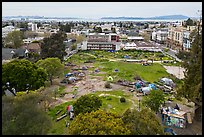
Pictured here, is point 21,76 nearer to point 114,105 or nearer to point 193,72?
point 114,105

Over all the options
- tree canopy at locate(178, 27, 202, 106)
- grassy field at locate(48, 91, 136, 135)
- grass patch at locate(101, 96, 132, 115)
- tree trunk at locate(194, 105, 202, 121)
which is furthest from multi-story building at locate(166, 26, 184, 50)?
tree canopy at locate(178, 27, 202, 106)

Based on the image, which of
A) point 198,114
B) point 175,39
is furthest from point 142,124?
point 175,39

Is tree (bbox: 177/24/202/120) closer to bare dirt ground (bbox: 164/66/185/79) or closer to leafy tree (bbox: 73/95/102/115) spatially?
leafy tree (bbox: 73/95/102/115)

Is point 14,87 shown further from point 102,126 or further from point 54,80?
point 102,126

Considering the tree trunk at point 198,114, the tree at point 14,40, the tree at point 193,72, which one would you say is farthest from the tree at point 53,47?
the tree trunk at point 198,114

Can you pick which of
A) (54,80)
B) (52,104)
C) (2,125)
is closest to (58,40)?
(54,80)

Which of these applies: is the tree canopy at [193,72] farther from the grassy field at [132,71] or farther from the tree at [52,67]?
the tree at [52,67]
